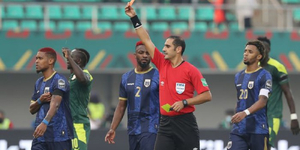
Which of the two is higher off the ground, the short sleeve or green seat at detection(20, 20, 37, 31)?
green seat at detection(20, 20, 37, 31)

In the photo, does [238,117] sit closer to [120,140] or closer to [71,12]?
[120,140]

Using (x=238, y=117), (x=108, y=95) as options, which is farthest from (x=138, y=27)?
(x=108, y=95)

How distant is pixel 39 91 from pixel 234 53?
1164 cm

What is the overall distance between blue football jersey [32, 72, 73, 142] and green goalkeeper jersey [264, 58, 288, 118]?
11.1 feet

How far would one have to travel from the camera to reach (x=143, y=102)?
36.2 feet

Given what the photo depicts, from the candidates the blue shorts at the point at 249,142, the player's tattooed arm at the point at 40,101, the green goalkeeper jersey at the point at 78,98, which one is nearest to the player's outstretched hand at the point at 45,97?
the player's tattooed arm at the point at 40,101

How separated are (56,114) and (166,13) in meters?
12.3

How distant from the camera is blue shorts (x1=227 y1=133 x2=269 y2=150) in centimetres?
1091

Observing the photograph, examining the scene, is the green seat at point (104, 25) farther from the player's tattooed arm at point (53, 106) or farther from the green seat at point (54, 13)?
the player's tattooed arm at point (53, 106)

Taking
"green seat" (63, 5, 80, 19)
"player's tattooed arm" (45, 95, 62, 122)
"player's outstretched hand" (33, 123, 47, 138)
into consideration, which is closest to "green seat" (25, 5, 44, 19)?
"green seat" (63, 5, 80, 19)

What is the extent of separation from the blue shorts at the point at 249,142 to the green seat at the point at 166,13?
37.8 ft

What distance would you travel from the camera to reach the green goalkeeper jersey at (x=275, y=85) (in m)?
11.9

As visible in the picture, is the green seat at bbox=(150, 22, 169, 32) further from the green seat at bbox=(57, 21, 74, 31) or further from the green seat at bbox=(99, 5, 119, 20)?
the green seat at bbox=(57, 21, 74, 31)

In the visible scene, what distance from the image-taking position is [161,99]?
1009cm
